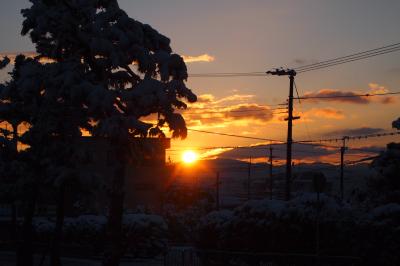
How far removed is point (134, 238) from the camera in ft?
105

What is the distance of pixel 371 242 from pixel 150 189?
47467 millimetres

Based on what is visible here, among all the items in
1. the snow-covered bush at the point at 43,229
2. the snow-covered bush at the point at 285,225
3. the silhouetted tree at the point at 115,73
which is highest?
the silhouetted tree at the point at 115,73

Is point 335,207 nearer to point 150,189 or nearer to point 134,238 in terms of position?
point 134,238

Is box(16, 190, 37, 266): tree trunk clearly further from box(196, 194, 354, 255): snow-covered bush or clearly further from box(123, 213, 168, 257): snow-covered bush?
box(196, 194, 354, 255): snow-covered bush

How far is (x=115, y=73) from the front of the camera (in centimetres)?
2202

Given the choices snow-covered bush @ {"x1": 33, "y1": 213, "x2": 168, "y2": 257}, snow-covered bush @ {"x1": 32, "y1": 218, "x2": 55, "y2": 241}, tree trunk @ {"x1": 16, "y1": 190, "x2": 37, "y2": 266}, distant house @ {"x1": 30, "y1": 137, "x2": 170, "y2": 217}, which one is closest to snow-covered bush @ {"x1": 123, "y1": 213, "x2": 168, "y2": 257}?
snow-covered bush @ {"x1": 33, "y1": 213, "x2": 168, "y2": 257}

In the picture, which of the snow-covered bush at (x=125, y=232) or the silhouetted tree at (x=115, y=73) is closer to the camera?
the silhouetted tree at (x=115, y=73)

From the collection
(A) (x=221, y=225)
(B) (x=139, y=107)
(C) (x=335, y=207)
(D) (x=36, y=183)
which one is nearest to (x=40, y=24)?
(B) (x=139, y=107)

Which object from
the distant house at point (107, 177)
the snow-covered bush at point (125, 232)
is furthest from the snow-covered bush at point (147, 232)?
the distant house at point (107, 177)

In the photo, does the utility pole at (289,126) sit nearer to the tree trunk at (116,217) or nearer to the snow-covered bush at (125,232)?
the snow-covered bush at (125,232)

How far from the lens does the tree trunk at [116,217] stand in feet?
69.0

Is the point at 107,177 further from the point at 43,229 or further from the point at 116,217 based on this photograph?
the point at 116,217

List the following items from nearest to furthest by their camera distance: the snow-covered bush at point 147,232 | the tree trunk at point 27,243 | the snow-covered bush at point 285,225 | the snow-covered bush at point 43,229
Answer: the snow-covered bush at point 285,225, the tree trunk at point 27,243, the snow-covered bush at point 147,232, the snow-covered bush at point 43,229

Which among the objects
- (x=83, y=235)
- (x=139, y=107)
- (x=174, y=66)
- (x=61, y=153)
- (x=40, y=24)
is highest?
(x=40, y=24)
